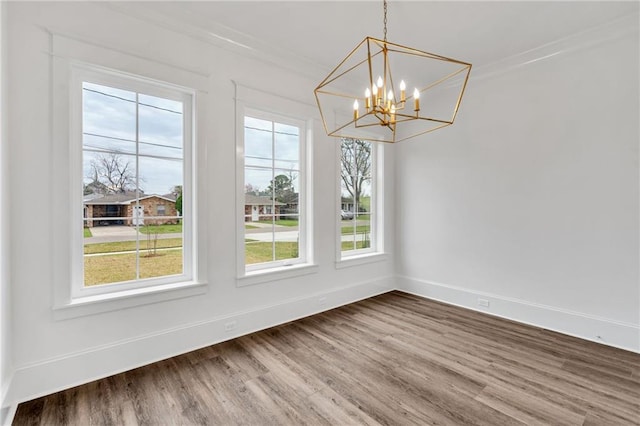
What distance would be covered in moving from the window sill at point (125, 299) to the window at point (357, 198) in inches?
78.6

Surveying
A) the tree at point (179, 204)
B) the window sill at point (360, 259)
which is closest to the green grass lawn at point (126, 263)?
the tree at point (179, 204)

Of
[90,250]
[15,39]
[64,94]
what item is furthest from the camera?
[90,250]

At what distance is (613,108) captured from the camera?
9.42 ft

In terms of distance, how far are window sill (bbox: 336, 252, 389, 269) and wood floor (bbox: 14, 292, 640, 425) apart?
3.28 ft

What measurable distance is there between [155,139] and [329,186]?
Result: 1996 millimetres

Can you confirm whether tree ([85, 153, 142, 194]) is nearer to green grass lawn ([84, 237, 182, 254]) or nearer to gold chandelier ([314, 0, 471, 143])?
green grass lawn ([84, 237, 182, 254])

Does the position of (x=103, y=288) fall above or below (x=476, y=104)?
below

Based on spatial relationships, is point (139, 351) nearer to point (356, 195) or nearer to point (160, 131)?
point (160, 131)

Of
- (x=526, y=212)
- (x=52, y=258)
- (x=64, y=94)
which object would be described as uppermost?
(x=64, y=94)

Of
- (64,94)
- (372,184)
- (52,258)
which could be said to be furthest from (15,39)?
(372,184)

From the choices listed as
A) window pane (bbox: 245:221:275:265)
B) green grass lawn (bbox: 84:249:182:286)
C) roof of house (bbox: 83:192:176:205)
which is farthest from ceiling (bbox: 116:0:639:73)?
green grass lawn (bbox: 84:249:182:286)

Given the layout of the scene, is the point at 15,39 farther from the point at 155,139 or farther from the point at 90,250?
the point at 90,250

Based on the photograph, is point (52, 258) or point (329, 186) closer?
point (52, 258)

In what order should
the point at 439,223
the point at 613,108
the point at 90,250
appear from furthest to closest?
the point at 439,223
the point at 613,108
the point at 90,250
